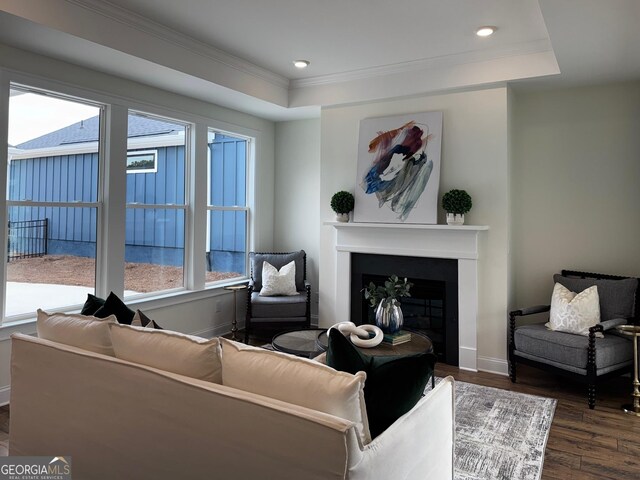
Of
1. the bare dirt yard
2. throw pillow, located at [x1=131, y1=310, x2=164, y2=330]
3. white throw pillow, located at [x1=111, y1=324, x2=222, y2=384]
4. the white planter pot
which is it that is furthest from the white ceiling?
white throw pillow, located at [x1=111, y1=324, x2=222, y2=384]

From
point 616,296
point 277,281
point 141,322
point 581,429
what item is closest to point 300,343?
point 141,322

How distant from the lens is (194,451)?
1.60 m

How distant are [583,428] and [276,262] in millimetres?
3435

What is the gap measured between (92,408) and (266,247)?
13.6 ft

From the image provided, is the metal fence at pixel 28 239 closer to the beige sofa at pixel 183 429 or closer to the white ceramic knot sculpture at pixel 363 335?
the beige sofa at pixel 183 429

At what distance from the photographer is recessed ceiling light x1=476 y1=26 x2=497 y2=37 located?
140 inches

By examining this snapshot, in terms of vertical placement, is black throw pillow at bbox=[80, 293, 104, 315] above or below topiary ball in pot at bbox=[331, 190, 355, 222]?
below

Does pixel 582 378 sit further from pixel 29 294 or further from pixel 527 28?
pixel 29 294

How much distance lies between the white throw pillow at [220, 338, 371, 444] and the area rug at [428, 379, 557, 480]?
1.37m

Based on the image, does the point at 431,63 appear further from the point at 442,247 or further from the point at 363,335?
the point at 363,335

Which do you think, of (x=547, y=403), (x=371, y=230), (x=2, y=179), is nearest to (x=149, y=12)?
(x=2, y=179)

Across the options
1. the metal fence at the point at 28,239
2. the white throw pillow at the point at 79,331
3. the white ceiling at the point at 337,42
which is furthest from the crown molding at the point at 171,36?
the white throw pillow at the point at 79,331

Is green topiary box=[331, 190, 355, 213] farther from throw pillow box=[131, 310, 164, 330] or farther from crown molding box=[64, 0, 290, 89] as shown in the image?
throw pillow box=[131, 310, 164, 330]

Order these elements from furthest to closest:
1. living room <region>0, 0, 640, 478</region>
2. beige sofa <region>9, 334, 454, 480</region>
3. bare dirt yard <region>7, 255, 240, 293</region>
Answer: living room <region>0, 0, 640, 478</region>, bare dirt yard <region>7, 255, 240, 293</region>, beige sofa <region>9, 334, 454, 480</region>
